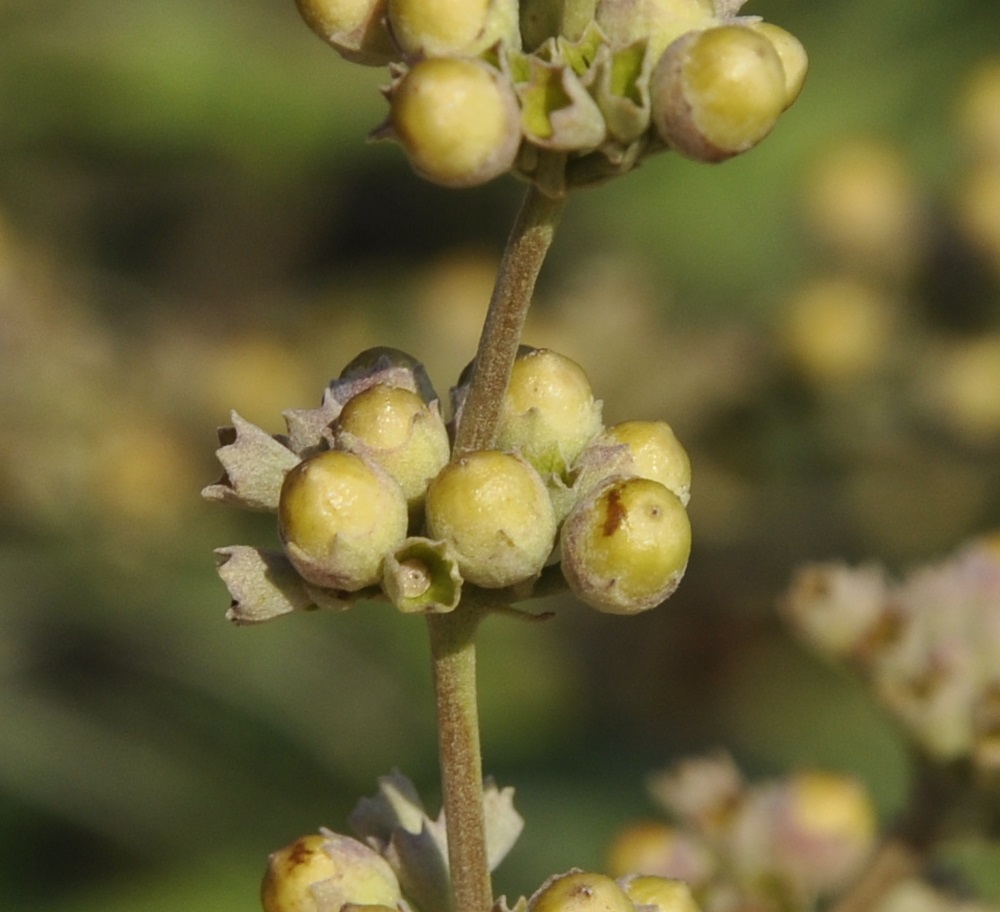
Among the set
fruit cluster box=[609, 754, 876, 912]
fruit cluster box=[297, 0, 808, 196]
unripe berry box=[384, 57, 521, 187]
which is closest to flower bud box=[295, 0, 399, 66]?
fruit cluster box=[297, 0, 808, 196]

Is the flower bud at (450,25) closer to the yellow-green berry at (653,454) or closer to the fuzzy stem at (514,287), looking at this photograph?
the fuzzy stem at (514,287)

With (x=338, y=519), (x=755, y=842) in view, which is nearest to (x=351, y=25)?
(x=338, y=519)

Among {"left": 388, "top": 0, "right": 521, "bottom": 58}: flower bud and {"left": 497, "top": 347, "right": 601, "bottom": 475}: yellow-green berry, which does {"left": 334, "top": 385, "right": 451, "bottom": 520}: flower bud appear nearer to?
{"left": 497, "top": 347, "right": 601, "bottom": 475}: yellow-green berry

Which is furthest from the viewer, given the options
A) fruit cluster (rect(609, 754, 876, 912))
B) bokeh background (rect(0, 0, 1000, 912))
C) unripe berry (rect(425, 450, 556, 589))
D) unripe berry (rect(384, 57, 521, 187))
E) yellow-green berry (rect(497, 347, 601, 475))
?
bokeh background (rect(0, 0, 1000, 912))

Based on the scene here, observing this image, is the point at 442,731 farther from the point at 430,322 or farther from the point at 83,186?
the point at 83,186

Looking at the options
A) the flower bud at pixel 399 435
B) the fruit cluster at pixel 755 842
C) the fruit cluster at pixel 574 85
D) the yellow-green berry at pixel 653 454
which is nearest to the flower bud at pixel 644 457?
the yellow-green berry at pixel 653 454
